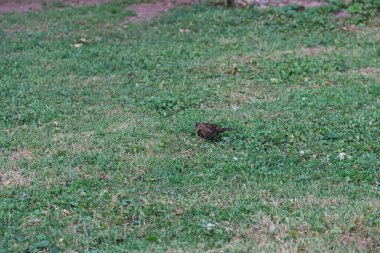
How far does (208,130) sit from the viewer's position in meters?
5.89

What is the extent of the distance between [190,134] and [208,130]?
255 millimetres

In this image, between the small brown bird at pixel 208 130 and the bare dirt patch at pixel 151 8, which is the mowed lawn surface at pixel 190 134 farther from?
the bare dirt patch at pixel 151 8

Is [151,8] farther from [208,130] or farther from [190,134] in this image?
[208,130]

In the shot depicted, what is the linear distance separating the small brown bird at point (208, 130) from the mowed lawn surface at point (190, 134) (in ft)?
0.22

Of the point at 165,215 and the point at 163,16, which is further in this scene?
the point at 163,16

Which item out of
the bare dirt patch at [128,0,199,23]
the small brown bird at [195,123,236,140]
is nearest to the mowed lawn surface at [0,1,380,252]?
the small brown bird at [195,123,236,140]

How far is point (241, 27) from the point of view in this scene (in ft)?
31.8

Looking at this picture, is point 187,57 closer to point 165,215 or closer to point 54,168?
point 54,168

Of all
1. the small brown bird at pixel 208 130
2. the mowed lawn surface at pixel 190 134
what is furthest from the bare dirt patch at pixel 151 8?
the small brown bird at pixel 208 130

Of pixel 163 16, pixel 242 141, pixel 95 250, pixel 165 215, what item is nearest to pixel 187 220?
pixel 165 215

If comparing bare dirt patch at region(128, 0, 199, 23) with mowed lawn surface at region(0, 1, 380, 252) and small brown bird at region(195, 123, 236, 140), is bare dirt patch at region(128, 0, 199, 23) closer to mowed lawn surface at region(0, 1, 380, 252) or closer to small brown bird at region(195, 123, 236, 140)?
mowed lawn surface at region(0, 1, 380, 252)

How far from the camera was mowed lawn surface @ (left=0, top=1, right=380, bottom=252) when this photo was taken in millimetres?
4426

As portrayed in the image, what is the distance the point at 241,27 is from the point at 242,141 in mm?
4083

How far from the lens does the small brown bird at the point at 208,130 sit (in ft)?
19.3
